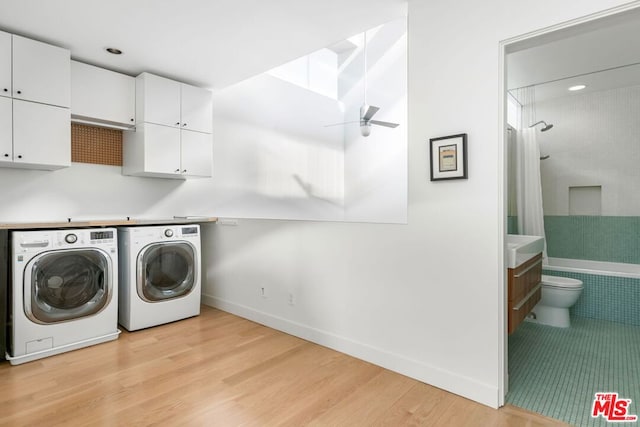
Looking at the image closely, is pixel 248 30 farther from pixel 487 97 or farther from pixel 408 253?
pixel 408 253

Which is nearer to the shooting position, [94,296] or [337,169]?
[94,296]

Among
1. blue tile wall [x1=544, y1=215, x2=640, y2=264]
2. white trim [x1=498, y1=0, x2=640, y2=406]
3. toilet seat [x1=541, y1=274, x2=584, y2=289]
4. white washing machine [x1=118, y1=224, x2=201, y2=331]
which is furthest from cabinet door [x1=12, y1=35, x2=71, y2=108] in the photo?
blue tile wall [x1=544, y1=215, x2=640, y2=264]

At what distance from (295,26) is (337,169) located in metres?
3.15

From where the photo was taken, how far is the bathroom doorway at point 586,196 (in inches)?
96.0

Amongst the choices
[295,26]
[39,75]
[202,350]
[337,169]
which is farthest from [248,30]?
[337,169]

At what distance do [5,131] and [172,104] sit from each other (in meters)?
1.34

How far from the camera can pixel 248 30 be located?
262 cm

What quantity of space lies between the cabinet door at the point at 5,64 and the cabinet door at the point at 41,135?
0.09m

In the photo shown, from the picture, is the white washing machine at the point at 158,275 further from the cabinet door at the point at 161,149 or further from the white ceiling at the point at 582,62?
the white ceiling at the point at 582,62

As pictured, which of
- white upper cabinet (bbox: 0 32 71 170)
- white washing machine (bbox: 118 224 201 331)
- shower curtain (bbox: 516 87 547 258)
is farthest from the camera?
shower curtain (bbox: 516 87 547 258)

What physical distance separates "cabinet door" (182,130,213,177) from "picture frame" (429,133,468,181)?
2.51m

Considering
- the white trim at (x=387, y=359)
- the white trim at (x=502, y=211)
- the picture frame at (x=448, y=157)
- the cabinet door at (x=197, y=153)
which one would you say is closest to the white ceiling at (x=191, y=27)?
the cabinet door at (x=197, y=153)

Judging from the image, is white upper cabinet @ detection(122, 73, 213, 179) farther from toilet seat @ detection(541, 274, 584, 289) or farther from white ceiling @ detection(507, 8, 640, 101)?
toilet seat @ detection(541, 274, 584, 289)

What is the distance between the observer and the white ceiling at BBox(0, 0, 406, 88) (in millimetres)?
2273
